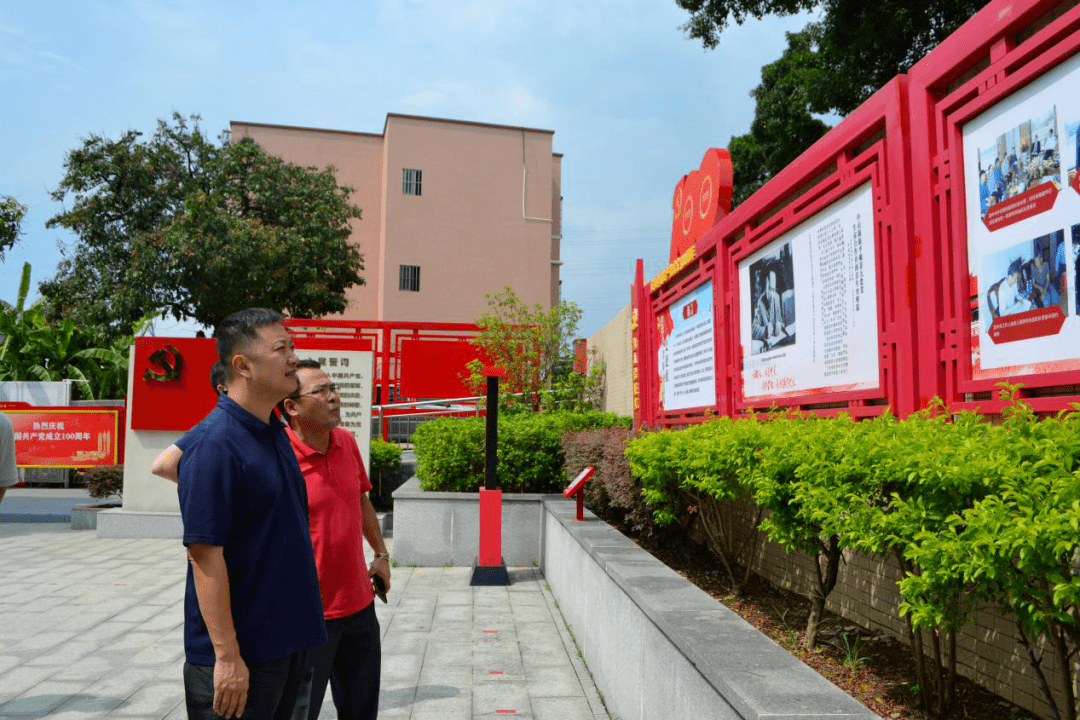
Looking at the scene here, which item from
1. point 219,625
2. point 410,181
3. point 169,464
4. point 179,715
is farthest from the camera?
point 410,181

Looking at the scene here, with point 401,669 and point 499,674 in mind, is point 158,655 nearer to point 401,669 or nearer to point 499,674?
point 401,669

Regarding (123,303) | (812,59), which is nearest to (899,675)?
(812,59)

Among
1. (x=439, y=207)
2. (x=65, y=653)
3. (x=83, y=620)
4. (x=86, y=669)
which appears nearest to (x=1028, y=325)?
(x=86, y=669)

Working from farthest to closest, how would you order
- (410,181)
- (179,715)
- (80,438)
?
(410,181) → (80,438) → (179,715)

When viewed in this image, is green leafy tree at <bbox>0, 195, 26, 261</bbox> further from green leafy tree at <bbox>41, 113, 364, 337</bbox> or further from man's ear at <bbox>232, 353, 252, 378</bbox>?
man's ear at <bbox>232, 353, 252, 378</bbox>

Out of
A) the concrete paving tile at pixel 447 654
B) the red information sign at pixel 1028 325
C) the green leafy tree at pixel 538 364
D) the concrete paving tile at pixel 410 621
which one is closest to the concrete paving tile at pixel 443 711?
the concrete paving tile at pixel 447 654

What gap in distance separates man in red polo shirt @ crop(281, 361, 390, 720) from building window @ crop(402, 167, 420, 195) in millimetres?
31794

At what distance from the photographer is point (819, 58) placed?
21.3 m

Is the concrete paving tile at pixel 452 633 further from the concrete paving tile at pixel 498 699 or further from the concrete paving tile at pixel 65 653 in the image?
the concrete paving tile at pixel 65 653

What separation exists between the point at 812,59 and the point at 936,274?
19.8m

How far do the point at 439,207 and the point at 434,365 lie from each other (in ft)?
52.6

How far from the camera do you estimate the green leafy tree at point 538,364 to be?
591 inches

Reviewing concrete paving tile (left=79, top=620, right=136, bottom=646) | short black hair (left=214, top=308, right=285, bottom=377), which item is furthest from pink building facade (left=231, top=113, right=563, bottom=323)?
short black hair (left=214, top=308, right=285, bottom=377)

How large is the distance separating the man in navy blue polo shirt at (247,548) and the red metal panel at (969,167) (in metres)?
2.85
